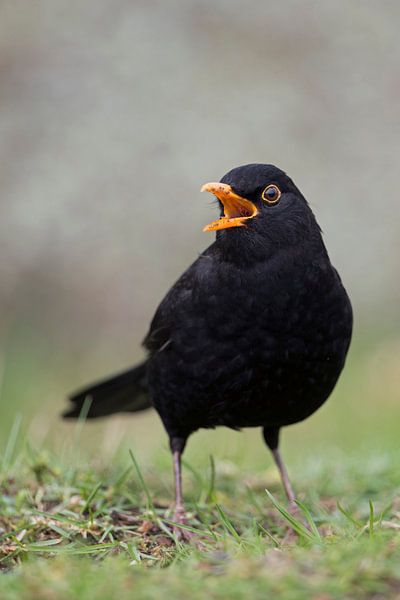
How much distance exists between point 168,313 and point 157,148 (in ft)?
24.0

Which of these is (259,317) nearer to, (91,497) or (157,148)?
(91,497)

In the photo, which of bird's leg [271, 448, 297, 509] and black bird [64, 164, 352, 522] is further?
bird's leg [271, 448, 297, 509]

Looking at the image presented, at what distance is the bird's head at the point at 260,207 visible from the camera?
390 cm

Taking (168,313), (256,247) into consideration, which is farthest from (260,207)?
(168,313)

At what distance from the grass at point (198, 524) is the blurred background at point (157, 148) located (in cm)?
368

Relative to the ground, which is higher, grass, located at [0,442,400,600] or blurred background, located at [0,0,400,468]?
blurred background, located at [0,0,400,468]

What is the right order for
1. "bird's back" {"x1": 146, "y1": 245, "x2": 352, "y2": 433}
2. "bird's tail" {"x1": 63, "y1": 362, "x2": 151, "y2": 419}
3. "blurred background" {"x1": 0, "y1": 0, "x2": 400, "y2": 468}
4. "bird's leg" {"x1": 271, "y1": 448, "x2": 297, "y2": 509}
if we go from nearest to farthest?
"bird's back" {"x1": 146, "y1": 245, "x2": 352, "y2": 433} → "bird's leg" {"x1": 271, "y1": 448, "x2": 297, "y2": 509} → "bird's tail" {"x1": 63, "y1": 362, "x2": 151, "y2": 419} → "blurred background" {"x1": 0, "y1": 0, "x2": 400, "y2": 468}

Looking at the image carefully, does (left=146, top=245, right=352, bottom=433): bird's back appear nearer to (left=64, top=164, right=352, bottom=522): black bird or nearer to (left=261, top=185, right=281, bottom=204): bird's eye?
(left=64, top=164, right=352, bottom=522): black bird

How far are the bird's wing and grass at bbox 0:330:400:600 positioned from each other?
61 centimetres

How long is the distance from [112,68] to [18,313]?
3.54 m

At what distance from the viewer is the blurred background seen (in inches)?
419

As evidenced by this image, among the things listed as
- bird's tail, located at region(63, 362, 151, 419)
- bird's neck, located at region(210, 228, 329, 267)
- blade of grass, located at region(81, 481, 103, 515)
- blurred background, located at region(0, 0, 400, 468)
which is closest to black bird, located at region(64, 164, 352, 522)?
bird's neck, located at region(210, 228, 329, 267)

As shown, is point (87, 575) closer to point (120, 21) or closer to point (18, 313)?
point (18, 313)

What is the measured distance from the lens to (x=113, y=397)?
5477 millimetres
